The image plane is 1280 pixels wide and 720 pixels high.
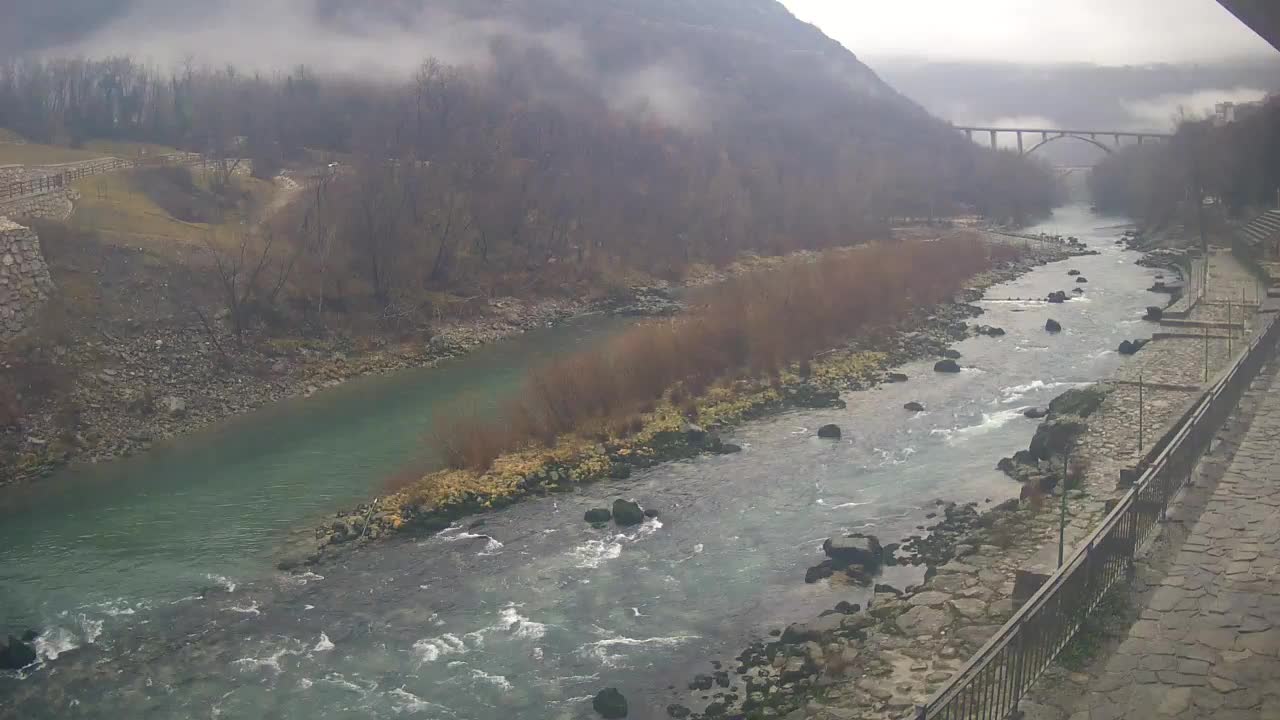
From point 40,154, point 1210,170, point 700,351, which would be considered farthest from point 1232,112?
point 40,154

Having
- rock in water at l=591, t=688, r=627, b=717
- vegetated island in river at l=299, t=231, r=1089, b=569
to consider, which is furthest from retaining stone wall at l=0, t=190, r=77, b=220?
rock in water at l=591, t=688, r=627, b=717

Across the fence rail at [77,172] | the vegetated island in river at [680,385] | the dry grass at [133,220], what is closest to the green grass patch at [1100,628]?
the vegetated island in river at [680,385]

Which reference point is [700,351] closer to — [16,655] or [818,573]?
[818,573]

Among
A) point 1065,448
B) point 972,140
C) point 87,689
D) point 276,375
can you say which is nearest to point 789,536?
point 1065,448

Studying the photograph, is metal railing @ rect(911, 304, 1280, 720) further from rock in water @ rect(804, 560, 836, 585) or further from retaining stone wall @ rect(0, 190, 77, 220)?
retaining stone wall @ rect(0, 190, 77, 220)

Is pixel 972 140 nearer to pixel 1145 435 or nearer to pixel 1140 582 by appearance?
pixel 1145 435
